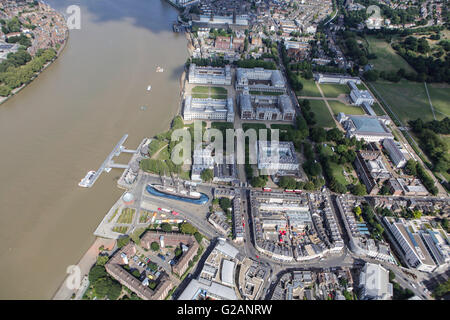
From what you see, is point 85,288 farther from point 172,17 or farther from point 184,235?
point 172,17

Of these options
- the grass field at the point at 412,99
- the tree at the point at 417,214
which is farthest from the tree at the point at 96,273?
the grass field at the point at 412,99

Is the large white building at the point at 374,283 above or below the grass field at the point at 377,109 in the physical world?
below

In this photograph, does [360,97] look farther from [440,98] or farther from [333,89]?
[440,98]

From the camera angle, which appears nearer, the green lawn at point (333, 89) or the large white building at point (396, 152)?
the large white building at point (396, 152)

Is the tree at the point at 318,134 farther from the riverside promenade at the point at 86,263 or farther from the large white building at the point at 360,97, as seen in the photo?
the riverside promenade at the point at 86,263

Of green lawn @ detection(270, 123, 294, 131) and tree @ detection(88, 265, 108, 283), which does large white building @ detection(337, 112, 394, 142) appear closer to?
green lawn @ detection(270, 123, 294, 131)

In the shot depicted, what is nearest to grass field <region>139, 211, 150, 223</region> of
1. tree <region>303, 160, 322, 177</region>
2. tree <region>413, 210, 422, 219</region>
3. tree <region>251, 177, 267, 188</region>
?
tree <region>251, 177, 267, 188</region>
